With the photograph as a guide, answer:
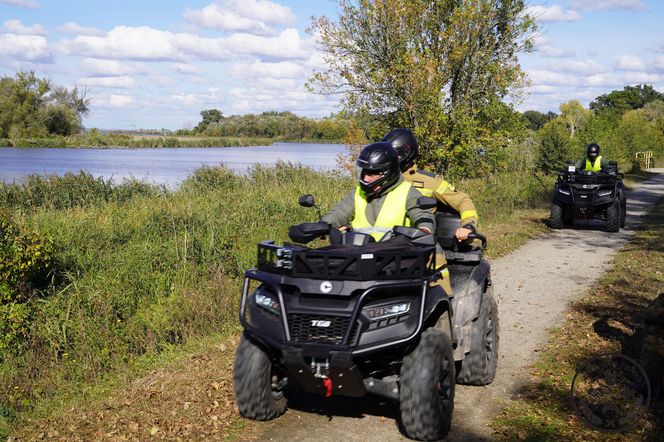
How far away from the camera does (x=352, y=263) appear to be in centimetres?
479

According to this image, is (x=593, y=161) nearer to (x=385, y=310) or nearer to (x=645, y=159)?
(x=385, y=310)

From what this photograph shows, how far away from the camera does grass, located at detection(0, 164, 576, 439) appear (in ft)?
25.4

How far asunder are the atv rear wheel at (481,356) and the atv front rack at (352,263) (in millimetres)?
1544

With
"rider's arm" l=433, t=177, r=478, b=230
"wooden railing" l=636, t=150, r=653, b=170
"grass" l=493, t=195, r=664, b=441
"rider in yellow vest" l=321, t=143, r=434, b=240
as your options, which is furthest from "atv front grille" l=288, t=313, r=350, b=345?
"wooden railing" l=636, t=150, r=653, b=170

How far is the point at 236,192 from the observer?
19.0 meters

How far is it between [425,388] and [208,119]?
240ft

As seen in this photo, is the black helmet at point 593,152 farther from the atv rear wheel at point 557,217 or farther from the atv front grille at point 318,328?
the atv front grille at point 318,328

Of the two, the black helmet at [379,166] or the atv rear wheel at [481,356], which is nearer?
the black helmet at [379,166]

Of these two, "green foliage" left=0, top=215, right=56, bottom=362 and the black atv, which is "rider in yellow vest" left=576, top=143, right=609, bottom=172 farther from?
the black atv

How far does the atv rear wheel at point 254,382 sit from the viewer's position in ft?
17.1

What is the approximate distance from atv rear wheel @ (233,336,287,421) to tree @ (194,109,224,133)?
218 ft

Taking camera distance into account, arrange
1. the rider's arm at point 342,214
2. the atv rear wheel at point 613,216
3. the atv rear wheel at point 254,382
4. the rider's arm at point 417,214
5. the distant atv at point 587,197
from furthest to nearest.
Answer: the distant atv at point 587,197 → the atv rear wheel at point 613,216 → the rider's arm at point 342,214 → the rider's arm at point 417,214 → the atv rear wheel at point 254,382

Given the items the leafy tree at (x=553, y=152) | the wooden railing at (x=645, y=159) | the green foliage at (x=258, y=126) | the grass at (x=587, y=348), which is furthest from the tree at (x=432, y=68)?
the green foliage at (x=258, y=126)

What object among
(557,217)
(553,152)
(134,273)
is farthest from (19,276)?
(553,152)
